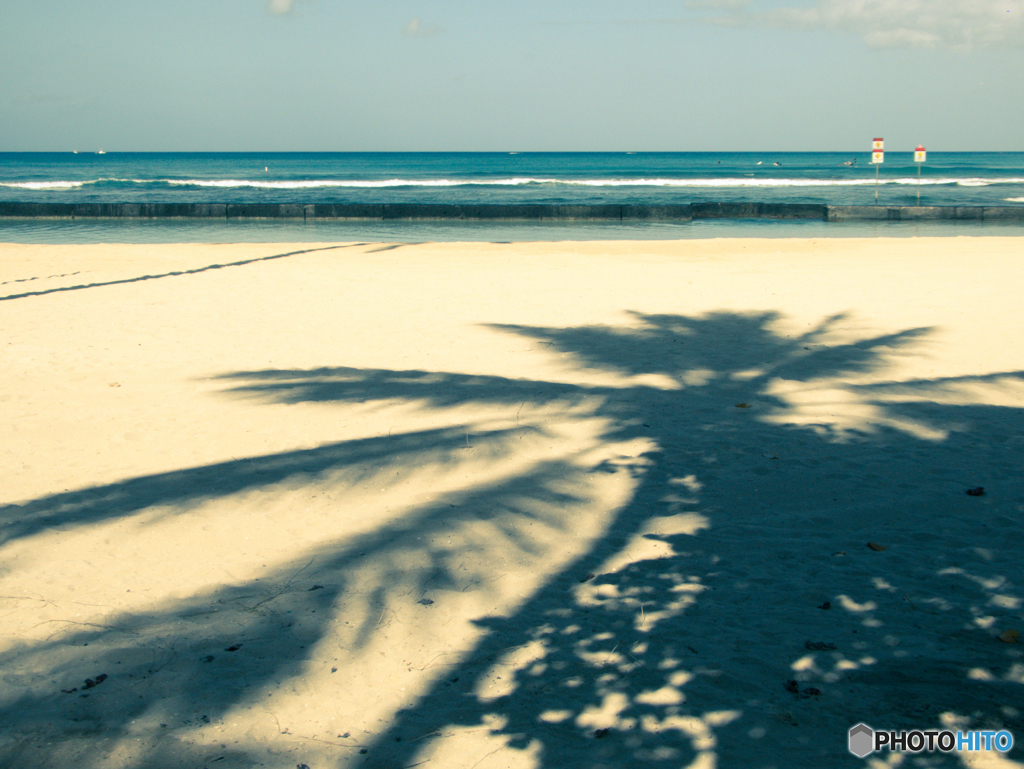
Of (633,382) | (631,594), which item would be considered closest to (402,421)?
(633,382)

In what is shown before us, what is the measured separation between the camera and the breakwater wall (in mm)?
24828

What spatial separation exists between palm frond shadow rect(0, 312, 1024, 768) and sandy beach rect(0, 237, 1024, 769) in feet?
0.05

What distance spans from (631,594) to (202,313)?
831 cm

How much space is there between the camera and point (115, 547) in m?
4.18

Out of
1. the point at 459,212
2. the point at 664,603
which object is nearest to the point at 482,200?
the point at 459,212

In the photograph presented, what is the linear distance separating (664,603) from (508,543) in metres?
1.01

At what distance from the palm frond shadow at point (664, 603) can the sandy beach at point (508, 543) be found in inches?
0.7

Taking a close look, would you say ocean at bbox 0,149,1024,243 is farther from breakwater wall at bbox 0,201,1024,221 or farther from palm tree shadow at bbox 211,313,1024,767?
palm tree shadow at bbox 211,313,1024,767

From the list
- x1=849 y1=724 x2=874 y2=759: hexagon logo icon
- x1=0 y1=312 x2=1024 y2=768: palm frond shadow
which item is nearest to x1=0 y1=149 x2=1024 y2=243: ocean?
x1=0 y1=312 x2=1024 y2=768: palm frond shadow

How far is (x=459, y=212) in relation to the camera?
84.5 ft

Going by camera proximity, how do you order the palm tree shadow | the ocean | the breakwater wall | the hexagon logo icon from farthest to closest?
the breakwater wall, the ocean, the palm tree shadow, the hexagon logo icon

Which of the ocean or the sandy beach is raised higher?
the ocean

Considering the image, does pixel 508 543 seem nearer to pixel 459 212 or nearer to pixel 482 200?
pixel 459 212

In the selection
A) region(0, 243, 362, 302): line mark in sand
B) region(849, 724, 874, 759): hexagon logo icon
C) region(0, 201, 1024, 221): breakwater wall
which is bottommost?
region(849, 724, 874, 759): hexagon logo icon
